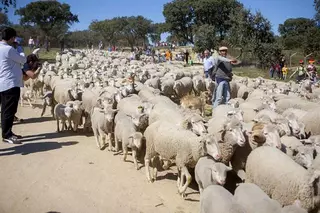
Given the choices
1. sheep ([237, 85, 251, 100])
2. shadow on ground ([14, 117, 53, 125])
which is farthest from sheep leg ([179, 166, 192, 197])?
sheep ([237, 85, 251, 100])

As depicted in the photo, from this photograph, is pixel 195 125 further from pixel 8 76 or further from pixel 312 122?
pixel 8 76

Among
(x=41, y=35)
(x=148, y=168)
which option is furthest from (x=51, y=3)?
(x=148, y=168)

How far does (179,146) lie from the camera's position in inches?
238

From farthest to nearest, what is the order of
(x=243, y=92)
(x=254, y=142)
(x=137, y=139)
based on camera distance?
(x=243, y=92), (x=137, y=139), (x=254, y=142)

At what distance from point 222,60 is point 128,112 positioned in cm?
333

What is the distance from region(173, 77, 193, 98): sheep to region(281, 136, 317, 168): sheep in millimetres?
8299

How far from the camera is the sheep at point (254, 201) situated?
156 inches

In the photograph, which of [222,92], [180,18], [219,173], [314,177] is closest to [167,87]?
[222,92]

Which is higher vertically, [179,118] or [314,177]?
[179,118]

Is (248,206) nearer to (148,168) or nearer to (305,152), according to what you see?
(305,152)

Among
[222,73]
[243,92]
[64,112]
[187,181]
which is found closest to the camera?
[187,181]

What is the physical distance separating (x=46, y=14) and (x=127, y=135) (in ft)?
153

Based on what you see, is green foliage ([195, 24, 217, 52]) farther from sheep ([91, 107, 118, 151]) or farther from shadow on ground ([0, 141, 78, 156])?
shadow on ground ([0, 141, 78, 156])

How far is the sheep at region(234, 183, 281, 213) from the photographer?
3975mm
